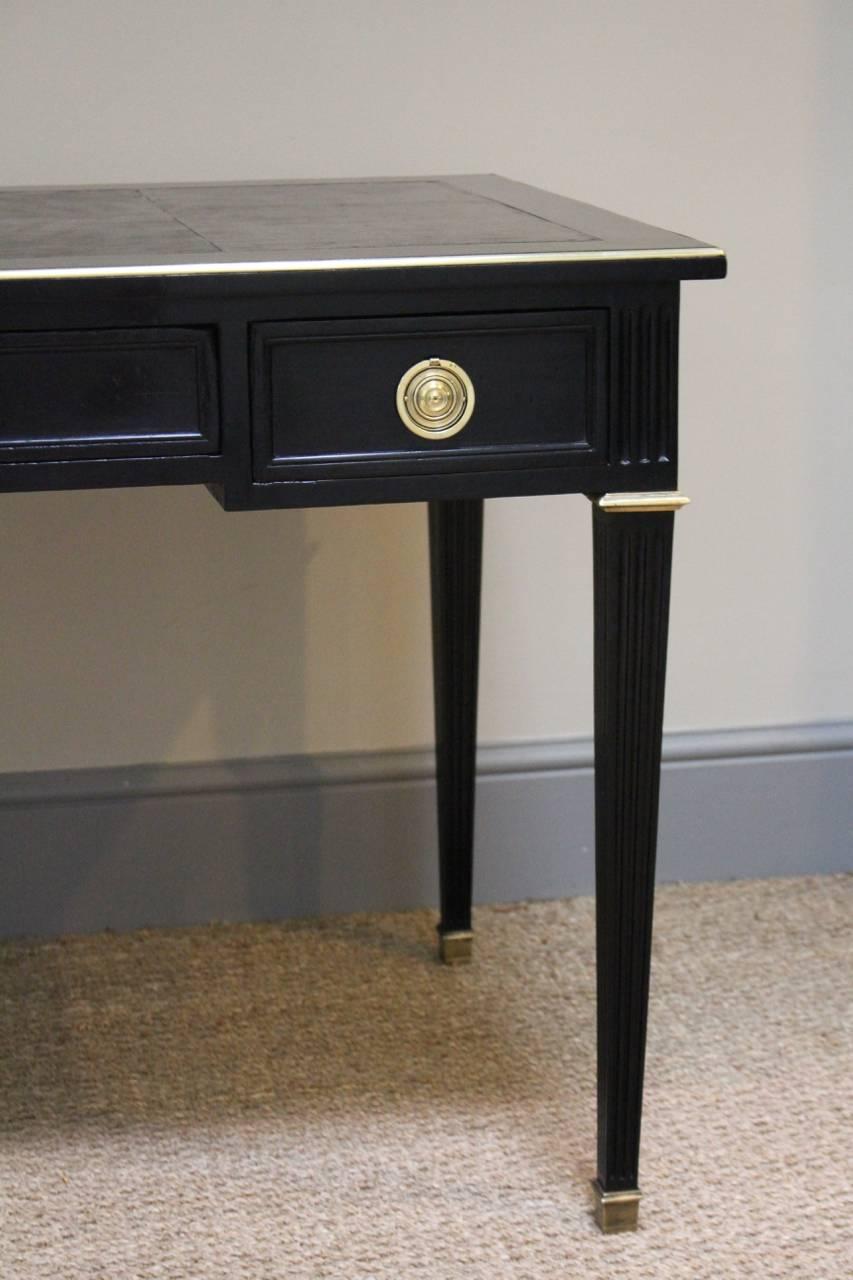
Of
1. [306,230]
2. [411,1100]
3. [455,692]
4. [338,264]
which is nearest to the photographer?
[338,264]

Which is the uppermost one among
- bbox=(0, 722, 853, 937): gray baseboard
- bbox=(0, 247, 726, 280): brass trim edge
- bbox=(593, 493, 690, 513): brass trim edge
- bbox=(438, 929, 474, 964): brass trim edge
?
bbox=(0, 247, 726, 280): brass trim edge

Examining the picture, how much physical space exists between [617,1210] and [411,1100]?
0.75 feet

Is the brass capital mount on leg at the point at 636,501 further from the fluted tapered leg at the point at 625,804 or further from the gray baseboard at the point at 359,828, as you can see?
the gray baseboard at the point at 359,828

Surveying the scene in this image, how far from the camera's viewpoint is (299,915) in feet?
5.72

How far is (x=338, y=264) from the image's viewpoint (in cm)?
99

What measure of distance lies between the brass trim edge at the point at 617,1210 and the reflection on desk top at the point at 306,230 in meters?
0.67

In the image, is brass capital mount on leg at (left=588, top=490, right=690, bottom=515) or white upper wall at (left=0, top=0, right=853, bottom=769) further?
white upper wall at (left=0, top=0, right=853, bottom=769)

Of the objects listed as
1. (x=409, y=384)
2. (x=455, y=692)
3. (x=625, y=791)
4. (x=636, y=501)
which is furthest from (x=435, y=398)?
(x=455, y=692)

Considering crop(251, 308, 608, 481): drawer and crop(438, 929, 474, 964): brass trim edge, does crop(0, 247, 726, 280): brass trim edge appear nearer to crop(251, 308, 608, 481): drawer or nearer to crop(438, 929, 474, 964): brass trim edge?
crop(251, 308, 608, 481): drawer

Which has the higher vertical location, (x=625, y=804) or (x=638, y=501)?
(x=638, y=501)

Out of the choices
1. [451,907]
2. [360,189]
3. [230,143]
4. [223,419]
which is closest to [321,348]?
[223,419]

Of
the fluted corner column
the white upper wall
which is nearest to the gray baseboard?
the white upper wall

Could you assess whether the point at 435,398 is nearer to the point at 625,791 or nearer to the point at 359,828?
the point at 625,791

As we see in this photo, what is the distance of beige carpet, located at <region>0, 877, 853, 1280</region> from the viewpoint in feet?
3.97
